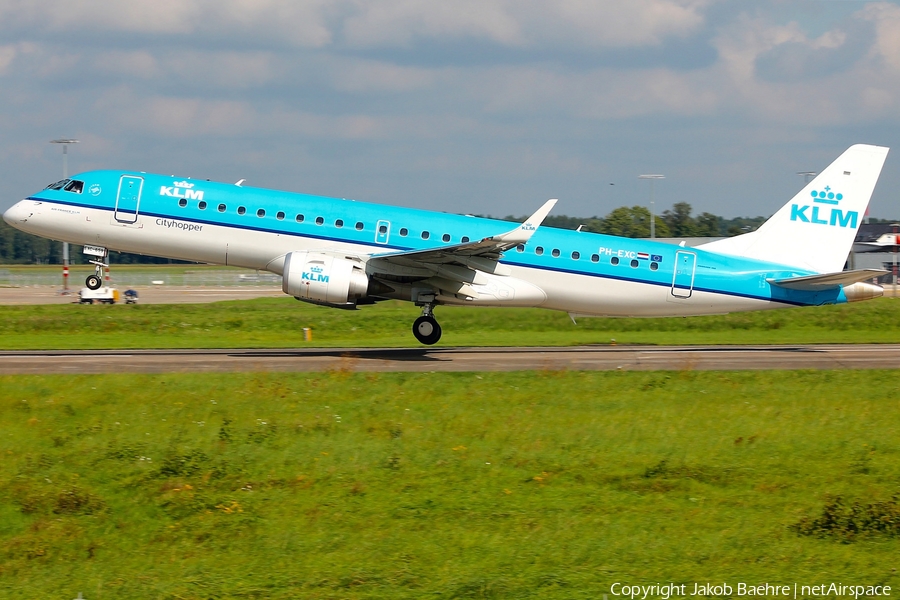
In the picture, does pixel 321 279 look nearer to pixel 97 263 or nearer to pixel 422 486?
pixel 97 263

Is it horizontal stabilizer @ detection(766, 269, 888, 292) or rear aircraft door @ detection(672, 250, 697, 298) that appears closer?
horizontal stabilizer @ detection(766, 269, 888, 292)

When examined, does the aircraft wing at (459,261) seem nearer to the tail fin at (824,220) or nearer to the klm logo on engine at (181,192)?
the klm logo on engine at (181,192)

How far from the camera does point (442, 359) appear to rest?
25984 mm

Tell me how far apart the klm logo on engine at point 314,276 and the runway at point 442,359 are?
2260 mm

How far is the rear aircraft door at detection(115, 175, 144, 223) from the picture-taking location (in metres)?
26.5

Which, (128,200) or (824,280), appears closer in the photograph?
(128,200)

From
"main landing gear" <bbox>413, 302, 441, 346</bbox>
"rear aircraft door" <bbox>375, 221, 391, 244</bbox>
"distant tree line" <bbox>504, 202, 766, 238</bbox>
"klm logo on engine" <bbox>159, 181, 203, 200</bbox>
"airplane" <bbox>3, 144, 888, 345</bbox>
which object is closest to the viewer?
"airplane" <bbox>3, 144, 888, 345</bbox>

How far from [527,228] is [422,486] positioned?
11.4m

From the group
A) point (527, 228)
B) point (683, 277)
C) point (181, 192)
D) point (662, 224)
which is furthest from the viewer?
point (662, 224)

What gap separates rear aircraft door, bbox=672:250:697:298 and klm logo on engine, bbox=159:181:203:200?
14.7 meters

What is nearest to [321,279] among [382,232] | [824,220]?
[382,232]

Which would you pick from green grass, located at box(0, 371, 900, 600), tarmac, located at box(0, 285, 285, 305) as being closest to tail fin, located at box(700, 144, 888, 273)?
green grass, located at box(0, 371, 900, 600)

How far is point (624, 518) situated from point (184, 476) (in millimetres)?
6827

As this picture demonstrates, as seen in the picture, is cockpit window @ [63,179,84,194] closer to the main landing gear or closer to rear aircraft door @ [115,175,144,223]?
rear aircraft door @ [115,175,144,223]
